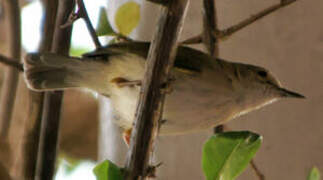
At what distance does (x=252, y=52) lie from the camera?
1815 millimetres

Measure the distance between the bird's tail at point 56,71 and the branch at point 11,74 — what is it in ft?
0.91

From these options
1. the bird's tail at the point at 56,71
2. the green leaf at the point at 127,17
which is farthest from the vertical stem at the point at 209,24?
the bird's tail at the point at 56,71

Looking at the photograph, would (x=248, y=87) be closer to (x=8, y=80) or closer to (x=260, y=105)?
(x=260, y=105)

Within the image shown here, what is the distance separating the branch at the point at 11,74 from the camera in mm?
1814

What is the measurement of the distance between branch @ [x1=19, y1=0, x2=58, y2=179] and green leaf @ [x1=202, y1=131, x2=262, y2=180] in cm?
49

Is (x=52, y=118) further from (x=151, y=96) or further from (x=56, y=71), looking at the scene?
(x=151, y=96)

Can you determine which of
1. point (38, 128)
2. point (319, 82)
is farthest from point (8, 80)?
point (319, 82)

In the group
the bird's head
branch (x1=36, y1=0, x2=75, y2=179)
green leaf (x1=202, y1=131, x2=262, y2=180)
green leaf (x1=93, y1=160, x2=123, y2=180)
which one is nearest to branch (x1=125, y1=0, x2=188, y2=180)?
green leaf (x1=93, y1=160, x2=123, y2=180)

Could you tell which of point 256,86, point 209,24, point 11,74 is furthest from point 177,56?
point 11,74

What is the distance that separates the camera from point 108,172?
109cm

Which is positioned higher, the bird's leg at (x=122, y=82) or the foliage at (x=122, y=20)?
the foliage at (x=122, y=20)

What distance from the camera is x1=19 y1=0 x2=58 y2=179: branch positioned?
4.81 feet

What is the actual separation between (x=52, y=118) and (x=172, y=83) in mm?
287

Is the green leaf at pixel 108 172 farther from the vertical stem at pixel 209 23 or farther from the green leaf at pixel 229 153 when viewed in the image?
the vertical stem at pixel 209 23
